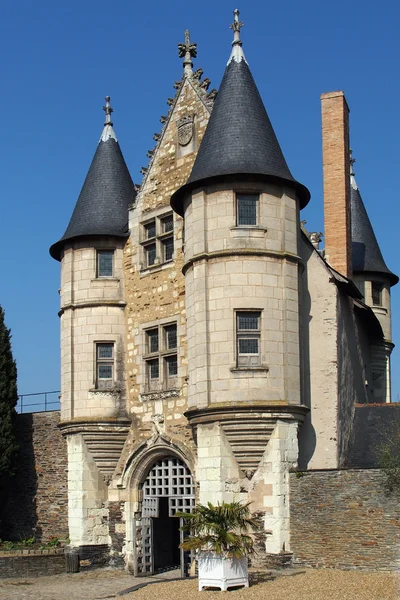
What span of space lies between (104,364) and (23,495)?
282 inches

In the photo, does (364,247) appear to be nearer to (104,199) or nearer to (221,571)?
(104,199)

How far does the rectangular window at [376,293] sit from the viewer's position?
104 feet

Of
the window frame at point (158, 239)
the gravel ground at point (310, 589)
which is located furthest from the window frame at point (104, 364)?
the gravel ground at point (310, 589)

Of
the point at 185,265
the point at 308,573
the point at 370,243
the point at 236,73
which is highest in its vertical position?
the point at 236,73

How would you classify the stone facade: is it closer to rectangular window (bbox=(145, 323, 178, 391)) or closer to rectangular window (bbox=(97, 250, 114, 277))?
rectangular window (bbox=(145, 323, 178, 391))

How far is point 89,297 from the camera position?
25.6m

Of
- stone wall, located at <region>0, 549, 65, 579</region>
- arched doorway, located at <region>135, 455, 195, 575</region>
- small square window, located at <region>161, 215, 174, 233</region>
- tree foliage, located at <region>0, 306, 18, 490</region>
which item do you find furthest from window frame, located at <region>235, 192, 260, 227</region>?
tree foliage, located at <region>0, 306, 18, 490</region>

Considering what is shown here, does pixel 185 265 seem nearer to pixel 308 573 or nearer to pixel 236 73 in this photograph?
pixel 236 73

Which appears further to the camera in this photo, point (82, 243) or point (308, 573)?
point (82, 243)

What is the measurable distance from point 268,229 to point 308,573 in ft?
25.0

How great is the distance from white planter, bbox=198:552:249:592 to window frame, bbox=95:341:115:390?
25.4 ft

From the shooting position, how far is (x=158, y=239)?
976 inches

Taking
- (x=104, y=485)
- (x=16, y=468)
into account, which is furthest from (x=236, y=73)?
(x=16, y=468)

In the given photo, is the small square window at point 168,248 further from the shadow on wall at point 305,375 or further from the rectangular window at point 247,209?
the shadow on wall at point 305,375
